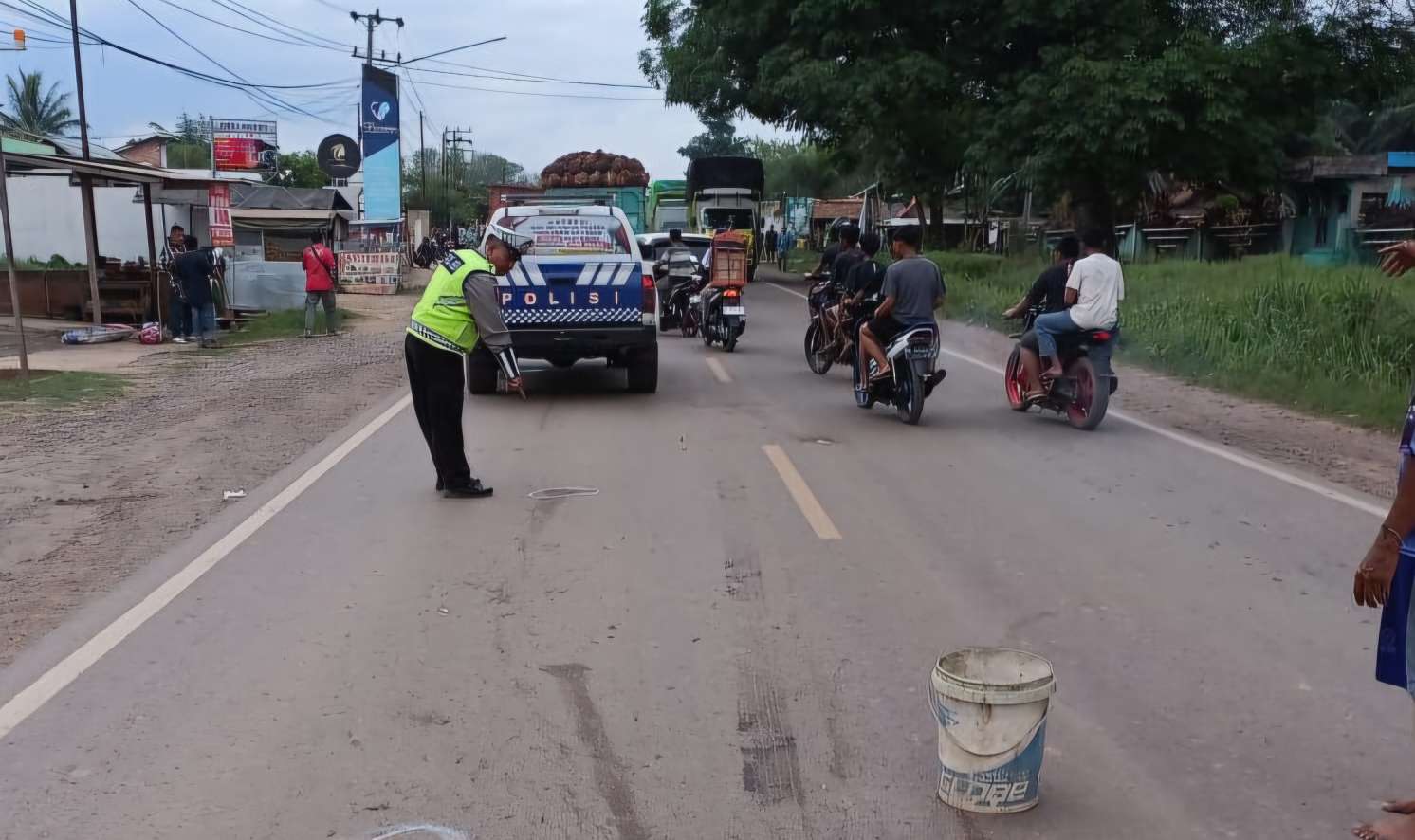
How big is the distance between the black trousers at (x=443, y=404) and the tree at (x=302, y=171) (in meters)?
63.6

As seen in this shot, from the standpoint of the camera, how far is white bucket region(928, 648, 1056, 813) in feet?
12.3

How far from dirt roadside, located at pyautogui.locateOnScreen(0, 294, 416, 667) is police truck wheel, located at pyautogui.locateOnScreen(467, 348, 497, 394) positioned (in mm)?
1184

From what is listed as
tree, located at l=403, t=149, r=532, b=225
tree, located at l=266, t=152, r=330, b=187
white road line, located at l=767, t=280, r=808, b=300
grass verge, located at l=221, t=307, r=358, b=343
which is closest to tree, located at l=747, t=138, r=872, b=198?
tree, located at l=403, t=149, r=532, b=225

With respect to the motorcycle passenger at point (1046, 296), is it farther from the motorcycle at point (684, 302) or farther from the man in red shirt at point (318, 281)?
the man in red shirt at point (318, 281)

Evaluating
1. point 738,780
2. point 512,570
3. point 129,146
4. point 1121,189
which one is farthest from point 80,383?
point 129,146

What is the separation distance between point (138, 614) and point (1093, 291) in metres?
7.78

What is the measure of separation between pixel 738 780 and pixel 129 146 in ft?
189

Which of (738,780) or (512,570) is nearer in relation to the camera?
(738,780)

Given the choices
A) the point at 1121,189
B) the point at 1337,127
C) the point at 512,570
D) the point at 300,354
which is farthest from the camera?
the point at 1337,127

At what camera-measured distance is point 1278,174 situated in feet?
96.7

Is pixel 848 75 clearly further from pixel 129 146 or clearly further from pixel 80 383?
pixel 129 146

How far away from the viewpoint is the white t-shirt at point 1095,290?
1058 centimetres

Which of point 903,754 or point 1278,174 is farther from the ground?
point 1278,174

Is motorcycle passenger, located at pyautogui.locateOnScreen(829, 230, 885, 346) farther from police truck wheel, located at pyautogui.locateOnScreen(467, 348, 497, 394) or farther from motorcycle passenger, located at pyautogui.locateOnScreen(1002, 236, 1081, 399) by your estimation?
police truck wheel, located at pyautogui.locateOnScreen(467, 348, 497, 394)
